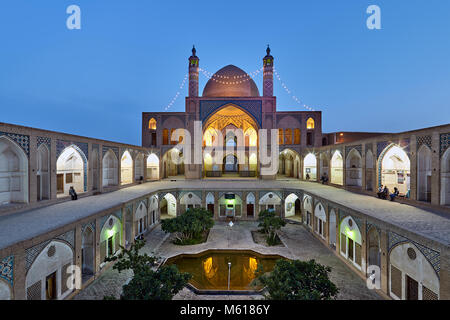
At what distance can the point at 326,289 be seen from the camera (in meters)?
4.34

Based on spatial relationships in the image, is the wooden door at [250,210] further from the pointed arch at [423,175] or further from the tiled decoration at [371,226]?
the pointed arch at [423,175]

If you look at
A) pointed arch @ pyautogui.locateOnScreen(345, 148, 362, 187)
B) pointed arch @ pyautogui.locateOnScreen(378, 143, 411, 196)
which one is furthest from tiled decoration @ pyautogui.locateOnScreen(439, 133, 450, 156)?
pointed arch @ pyautogui.locateOnScreen(345, 148, 362, 187)

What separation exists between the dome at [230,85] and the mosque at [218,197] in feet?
2.15

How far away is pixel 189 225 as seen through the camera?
9344 mm

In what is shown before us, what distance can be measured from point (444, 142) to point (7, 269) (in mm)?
11900

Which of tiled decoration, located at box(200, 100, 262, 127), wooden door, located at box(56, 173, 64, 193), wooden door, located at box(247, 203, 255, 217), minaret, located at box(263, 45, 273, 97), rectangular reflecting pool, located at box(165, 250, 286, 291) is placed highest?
minaret, located at box(263, 45, 273, 97)

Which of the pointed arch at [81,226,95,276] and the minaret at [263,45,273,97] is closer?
the pointed arch at [81,226,95,276]

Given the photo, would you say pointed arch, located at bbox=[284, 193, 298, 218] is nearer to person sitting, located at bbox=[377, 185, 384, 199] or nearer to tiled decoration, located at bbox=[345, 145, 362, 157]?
tiled decoration, located at bbox=[345, 145, 362, 157]

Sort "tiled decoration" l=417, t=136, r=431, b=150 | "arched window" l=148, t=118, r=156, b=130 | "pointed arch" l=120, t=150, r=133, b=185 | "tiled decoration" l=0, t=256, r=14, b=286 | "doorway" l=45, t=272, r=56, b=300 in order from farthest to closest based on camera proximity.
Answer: "arched window" l=148, t=118, r=156, b=130 < "pointed arch" l=120, t=150, r=133, b=185 < "tiled decoration" l=417, t=136, r=431, b=150 < "doorway" l=45, t=272, r=56, b=300 < "tiled decoration" l=0, t=256, r=14, b=286

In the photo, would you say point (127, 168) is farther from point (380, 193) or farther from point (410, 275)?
point (410, 275)

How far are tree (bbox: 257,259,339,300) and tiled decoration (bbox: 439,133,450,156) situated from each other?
6.26 m

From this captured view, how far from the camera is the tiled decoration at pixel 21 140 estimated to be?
6799 millimetres

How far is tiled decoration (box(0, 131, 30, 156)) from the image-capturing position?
680 centimetres

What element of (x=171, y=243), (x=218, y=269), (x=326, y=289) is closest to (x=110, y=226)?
(x=171, y=243)
